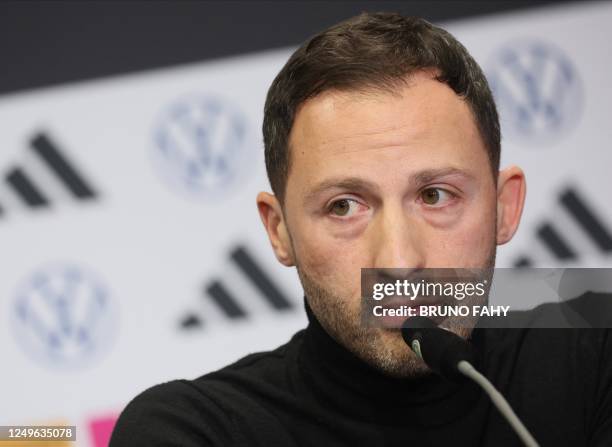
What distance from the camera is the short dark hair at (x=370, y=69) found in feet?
4.35

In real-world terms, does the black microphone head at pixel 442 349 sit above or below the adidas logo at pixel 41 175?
below

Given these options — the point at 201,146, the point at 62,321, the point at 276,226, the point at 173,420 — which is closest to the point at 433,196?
the point at 276,226

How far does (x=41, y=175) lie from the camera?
8.00 ft

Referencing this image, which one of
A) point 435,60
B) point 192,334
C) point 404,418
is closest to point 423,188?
point 435,60

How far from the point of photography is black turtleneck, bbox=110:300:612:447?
135 centimetres

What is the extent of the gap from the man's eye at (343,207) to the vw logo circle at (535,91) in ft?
4.16

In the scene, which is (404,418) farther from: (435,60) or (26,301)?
(26,301)

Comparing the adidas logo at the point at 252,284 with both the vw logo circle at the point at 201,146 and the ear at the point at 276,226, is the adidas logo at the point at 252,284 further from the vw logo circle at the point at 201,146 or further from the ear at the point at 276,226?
the ear at the point at 276,226

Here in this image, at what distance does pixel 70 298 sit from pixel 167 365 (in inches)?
12.0

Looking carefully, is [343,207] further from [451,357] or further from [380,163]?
[451,357]

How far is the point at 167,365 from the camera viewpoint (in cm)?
235

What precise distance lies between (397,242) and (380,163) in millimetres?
120

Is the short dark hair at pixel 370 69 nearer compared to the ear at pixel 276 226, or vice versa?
the short dark hair at pixel 370 69

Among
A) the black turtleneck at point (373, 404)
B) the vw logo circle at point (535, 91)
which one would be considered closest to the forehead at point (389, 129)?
the black turtleneck at point (373, 404)
